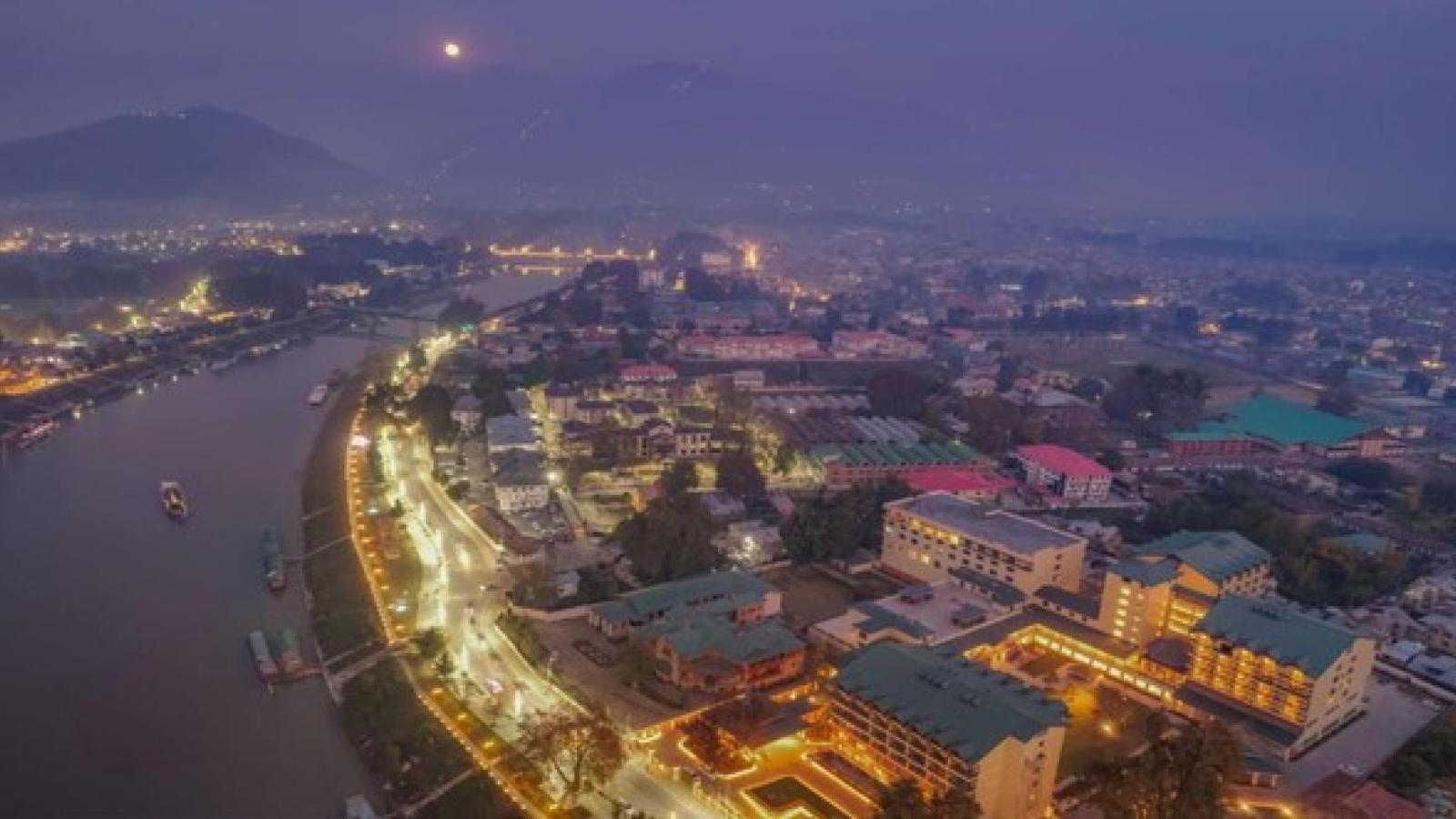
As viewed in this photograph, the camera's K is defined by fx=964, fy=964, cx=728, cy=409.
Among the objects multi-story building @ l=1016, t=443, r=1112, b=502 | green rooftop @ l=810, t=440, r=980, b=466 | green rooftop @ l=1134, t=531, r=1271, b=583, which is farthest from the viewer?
green rooftop @ l=810, t=440, r=980, b=466

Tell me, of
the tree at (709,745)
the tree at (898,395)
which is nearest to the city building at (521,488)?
the tree at (709,745)

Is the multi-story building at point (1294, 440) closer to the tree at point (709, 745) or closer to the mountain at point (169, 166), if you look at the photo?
the tree at point (709, 745)

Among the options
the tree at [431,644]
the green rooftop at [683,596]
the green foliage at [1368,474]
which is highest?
the green rooftop at [683,596]

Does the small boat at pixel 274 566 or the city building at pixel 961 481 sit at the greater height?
the city building at pixel 961 481

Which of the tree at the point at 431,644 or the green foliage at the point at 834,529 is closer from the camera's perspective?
the tree at the point at 431,644

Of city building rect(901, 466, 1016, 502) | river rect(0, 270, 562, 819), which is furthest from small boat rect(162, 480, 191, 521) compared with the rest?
city building rect(901, 466, 1016, 502)

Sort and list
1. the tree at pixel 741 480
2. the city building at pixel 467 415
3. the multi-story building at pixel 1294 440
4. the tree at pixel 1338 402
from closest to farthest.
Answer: the tree at pixel 741 480, the city building at pixel 467 415, the multi-story building at pixel 1294 440, the tree at pixel 1338 402

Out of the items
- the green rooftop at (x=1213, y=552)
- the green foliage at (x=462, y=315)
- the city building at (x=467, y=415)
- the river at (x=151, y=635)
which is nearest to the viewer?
the river at (x=151, y=635)

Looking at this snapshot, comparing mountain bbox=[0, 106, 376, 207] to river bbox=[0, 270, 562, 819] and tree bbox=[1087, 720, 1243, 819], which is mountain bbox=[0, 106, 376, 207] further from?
tree bbox=[1087, 720, 1243, 819]
